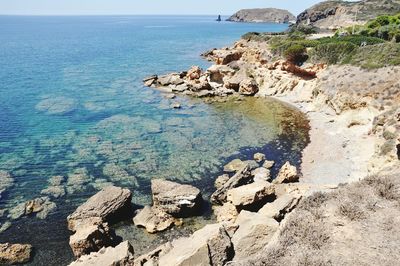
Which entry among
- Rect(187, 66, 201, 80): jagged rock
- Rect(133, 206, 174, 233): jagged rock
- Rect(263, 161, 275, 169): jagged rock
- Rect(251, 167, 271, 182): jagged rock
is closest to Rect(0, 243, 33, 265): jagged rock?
Rect(133, 206, 174, 233): jagged rock

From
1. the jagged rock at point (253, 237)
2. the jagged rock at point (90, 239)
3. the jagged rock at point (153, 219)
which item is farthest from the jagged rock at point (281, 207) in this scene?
the jagged rock at point (90, 239)

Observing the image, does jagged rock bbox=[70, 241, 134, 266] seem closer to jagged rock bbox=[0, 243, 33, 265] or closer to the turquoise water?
the turquoise water

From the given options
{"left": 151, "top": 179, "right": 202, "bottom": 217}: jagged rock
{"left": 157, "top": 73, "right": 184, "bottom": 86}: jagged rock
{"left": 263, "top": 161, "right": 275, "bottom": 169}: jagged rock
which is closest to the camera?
{"left": 151, "top": 179, "right": 202, "bottom": 217}: jagged rock

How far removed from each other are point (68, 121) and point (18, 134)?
19.4ft

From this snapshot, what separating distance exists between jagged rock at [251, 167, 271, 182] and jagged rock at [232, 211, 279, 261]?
1192 centimetres

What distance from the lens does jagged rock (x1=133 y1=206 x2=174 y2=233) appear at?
21.7 metres

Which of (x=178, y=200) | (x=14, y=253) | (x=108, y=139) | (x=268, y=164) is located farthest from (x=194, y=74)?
(x=14, y=253)

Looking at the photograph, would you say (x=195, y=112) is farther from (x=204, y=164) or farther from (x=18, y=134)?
(x=18, y=134)

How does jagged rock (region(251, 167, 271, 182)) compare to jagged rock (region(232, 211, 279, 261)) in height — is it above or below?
below

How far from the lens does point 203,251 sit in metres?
13.6

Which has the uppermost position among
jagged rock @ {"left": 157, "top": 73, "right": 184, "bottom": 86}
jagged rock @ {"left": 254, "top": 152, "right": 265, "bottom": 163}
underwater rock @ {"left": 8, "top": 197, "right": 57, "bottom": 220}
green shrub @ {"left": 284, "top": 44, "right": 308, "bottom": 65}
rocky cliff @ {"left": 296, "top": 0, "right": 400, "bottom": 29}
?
rocky cliff @ {"left": 296, "top": 0, "right": 400, "bottom": 29}

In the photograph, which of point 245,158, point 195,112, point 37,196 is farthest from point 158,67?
point 37,196

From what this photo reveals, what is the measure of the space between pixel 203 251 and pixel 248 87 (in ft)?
138

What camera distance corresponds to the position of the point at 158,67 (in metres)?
77.9
